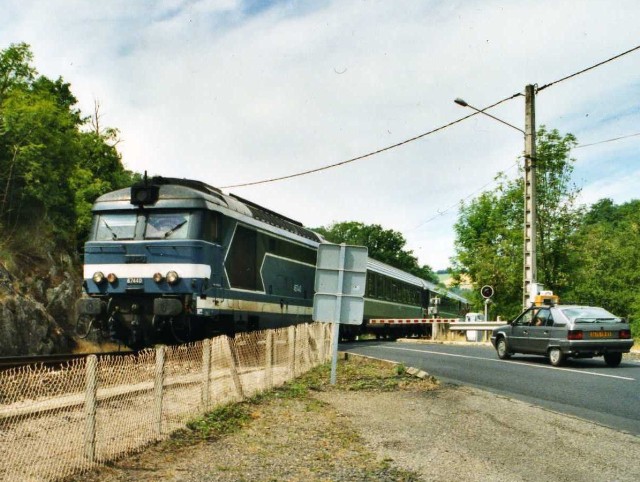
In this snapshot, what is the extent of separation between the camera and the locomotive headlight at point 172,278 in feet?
47.5

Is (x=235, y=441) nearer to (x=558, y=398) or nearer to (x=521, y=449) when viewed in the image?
(x=521, y=449)

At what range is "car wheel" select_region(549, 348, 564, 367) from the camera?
16125mm

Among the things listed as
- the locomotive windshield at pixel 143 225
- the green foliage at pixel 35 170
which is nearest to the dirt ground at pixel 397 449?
the locomotive windshield at pixel 143 225

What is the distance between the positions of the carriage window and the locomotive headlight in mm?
1434

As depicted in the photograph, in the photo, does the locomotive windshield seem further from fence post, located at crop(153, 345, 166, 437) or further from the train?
fence post, located at crop(153, 345, 166, 437)

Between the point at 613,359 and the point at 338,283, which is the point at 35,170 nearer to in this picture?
the point at 338,283

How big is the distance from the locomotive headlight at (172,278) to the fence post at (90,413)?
845cm

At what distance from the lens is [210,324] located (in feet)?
50.2

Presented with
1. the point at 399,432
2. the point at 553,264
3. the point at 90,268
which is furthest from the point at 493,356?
the point at 553,264

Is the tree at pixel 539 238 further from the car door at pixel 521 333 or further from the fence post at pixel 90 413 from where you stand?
the fence post at pixel 90 413

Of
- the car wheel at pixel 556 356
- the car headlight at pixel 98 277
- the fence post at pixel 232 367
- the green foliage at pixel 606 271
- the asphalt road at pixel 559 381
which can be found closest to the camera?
the fence post at pixel 232 367

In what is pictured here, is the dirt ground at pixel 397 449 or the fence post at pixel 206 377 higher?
the fence post at pixel 206 377

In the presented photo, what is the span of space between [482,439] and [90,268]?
1038cm

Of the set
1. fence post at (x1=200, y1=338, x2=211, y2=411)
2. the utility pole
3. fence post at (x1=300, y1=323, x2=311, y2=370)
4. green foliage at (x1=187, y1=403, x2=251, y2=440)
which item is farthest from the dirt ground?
the utility pole
